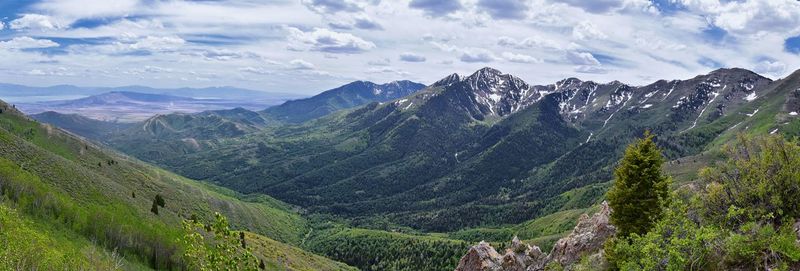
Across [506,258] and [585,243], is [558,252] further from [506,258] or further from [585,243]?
[506,258]

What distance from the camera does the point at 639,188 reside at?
56.5m

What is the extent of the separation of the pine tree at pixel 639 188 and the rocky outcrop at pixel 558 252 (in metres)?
7.09

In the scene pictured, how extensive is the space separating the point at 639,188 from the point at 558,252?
2969 cm

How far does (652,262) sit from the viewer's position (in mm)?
32719

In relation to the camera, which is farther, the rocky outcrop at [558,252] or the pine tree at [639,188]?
the rocky outcrop at [558,252]

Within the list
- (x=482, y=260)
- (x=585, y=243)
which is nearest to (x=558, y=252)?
(x=585, y=243)

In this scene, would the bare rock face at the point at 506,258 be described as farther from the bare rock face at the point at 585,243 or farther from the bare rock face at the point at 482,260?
the bare rock face at the point at 585,243

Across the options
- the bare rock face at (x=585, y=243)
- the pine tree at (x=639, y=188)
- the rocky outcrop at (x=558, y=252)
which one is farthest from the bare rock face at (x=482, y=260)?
the pine tree at (x=639, y=188)

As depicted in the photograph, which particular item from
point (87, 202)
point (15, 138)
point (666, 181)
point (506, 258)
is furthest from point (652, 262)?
point (15, 138)

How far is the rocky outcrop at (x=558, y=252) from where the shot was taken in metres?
74.0

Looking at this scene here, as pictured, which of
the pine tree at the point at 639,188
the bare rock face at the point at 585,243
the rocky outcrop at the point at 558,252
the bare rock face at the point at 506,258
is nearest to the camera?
the pine tree at the point at 639,188

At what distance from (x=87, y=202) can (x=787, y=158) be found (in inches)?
6140

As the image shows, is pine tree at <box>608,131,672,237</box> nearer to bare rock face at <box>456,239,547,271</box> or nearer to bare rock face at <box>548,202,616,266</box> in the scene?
bare rock face at <box>548,202,616,266</box>

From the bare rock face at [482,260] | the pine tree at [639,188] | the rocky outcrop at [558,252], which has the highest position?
the pine tree at [639,188]
